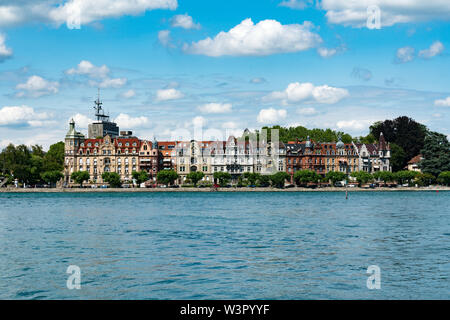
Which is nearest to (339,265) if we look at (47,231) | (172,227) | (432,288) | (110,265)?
(432,288)

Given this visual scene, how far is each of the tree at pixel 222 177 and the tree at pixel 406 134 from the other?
3994cm

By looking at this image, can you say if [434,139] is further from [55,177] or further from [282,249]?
[282,249]

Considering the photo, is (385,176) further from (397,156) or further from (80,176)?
(80,176)

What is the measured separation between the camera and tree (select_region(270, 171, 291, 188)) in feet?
393

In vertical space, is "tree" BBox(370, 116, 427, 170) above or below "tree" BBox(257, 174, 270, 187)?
above

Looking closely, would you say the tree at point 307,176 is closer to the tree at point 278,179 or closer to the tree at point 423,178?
the tree at point 278,179

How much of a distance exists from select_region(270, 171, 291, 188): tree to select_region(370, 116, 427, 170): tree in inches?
1188

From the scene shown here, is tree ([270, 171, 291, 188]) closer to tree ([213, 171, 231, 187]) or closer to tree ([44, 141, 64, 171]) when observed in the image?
tree ([213, 171, 231, 187])

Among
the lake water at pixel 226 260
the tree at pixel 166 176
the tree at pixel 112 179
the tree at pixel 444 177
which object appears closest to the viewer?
the lake water at pixel 226 260

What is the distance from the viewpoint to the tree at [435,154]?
123 m

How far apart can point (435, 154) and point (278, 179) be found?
34.2 m

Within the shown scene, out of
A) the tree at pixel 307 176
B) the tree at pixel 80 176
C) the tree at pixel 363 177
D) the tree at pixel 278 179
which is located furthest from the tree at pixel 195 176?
the tree at pixel 363 177

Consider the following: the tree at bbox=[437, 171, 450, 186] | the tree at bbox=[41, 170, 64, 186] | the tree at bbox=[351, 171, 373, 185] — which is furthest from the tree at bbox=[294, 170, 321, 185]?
the tree at bbox=[41, 170, 64, 186]
